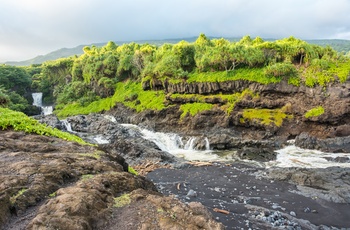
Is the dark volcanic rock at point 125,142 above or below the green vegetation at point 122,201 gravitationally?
below

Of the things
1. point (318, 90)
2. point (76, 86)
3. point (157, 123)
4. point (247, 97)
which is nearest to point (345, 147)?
point (318, 90)

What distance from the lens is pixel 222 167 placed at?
74.7 feet

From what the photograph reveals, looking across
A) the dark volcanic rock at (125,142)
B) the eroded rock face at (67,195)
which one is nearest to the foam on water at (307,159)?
the dark volcanic rock at (125,142)

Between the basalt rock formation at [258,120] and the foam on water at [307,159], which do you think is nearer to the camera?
the foam on water at [307,159]

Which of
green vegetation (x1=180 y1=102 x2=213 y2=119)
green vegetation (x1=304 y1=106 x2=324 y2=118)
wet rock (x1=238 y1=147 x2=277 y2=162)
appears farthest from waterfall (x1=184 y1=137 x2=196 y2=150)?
green vegetation (x1=304 y1=106 x2=324 y2=118)

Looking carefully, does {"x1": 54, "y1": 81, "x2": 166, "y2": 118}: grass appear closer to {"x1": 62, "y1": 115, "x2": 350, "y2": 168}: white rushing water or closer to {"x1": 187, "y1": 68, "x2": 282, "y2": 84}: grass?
{"x1": 187, "y1": 68, "x2": 282, "y2": 84}: grass

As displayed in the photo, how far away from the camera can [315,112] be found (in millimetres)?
33250

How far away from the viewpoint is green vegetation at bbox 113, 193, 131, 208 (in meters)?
6.18

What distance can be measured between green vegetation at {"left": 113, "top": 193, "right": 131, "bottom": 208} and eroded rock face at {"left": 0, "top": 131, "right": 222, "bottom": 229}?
0.22 ft

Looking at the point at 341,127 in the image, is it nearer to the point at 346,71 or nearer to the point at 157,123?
the point at 346,71

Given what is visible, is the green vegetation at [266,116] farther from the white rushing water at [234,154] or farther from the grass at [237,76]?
the grass at [237,76]

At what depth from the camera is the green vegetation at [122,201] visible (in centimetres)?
618

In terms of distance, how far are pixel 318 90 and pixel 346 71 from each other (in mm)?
4109

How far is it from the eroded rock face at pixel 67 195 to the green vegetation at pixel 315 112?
3104 centimetres
